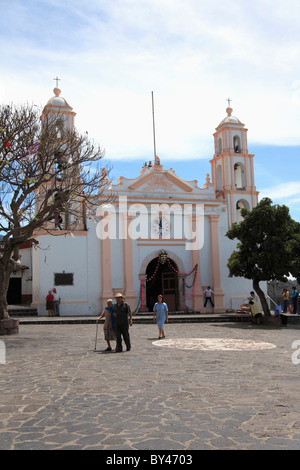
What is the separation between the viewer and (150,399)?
19.2 feet

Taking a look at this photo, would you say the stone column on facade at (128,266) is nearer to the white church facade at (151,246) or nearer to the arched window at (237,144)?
the white church facade at (151,246)

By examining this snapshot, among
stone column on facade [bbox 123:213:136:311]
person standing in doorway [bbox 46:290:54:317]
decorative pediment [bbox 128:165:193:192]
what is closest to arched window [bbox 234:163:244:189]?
decorative pediment [bbox 128:165:193:192]

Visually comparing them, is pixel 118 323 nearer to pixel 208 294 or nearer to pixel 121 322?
pixel 121 322

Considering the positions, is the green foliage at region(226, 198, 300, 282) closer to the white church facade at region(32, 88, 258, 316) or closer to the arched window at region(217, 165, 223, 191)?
the white church facade at region(32, 88, 258, 316)

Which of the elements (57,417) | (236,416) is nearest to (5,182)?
(57,417)

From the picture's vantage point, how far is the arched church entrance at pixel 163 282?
24625mm

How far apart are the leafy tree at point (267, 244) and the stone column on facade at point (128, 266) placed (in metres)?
5.94

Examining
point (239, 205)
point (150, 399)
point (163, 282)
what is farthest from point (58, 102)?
point (150, 399)

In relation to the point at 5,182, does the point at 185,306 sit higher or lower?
lower

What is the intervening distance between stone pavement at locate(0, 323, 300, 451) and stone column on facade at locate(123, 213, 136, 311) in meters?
12.3

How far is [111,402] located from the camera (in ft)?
18.8

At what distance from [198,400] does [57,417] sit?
5.87 ft
